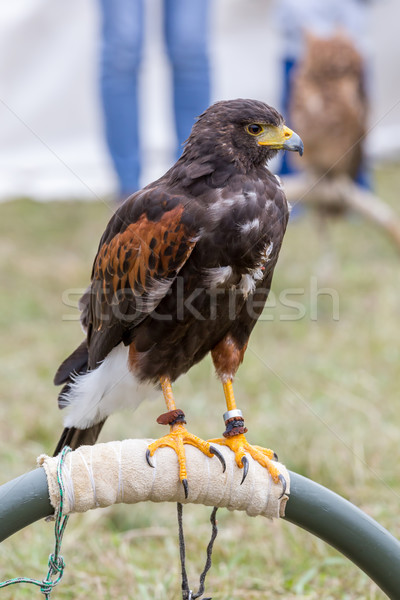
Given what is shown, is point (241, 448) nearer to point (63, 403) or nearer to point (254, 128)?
point (63, 403)

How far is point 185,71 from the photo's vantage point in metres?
5.05

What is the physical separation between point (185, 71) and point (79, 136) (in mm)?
4081

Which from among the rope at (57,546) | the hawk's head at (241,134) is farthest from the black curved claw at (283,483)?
the hawk's head at (241,134)

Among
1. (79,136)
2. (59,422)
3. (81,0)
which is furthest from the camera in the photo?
(79,136)

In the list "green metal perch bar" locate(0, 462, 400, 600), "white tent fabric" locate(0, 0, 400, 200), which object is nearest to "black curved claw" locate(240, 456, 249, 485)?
"green metal perch bar" locate(0, 462, 400, 600)

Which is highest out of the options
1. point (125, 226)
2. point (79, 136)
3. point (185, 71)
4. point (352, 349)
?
point (79, 136)

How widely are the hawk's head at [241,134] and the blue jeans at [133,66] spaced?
2990mm

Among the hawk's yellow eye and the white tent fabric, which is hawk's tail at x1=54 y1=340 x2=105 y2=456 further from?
the white tent fabric

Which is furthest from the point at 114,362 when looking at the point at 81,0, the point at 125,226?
the point at 81,0

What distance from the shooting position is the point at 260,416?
349cm

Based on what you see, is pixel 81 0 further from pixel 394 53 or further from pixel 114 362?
pixel 114 362

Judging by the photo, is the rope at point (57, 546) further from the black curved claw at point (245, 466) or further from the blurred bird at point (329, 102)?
the blurred bird at point (329, 102)

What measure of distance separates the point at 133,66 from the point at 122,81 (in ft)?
0.48

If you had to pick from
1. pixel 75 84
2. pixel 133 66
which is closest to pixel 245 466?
pixel 133 66
